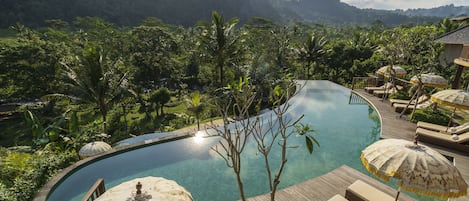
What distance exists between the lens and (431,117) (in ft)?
28.8

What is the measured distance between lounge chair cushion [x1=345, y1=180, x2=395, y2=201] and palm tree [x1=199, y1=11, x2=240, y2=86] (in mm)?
11667

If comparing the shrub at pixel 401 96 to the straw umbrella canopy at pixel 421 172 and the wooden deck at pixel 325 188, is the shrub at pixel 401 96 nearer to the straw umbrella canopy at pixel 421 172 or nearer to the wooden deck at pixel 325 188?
the wooden deck at pixel 325 188

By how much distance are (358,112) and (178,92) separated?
67.3 feet

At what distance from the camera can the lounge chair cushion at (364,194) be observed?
414cm

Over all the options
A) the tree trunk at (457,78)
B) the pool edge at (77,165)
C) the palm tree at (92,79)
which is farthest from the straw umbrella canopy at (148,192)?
the tree trunk at (457,78)

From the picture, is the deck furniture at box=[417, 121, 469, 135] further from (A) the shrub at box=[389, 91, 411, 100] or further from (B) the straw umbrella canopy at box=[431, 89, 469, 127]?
(A) the shrub at box=[389, 91, 411, 100]

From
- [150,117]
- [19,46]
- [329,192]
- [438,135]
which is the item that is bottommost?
[150,117]

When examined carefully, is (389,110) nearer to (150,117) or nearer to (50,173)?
(50,173)

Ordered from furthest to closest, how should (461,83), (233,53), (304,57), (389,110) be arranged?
(304,57) → (233,53) → (461,83) → (389,110)

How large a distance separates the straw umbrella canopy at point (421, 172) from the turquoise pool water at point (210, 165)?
309cm

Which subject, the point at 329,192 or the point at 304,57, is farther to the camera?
the point at 304,57

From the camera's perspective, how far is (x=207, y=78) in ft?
77.7

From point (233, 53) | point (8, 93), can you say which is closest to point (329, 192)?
point (233, 53)

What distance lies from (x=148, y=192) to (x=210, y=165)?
167 inches
